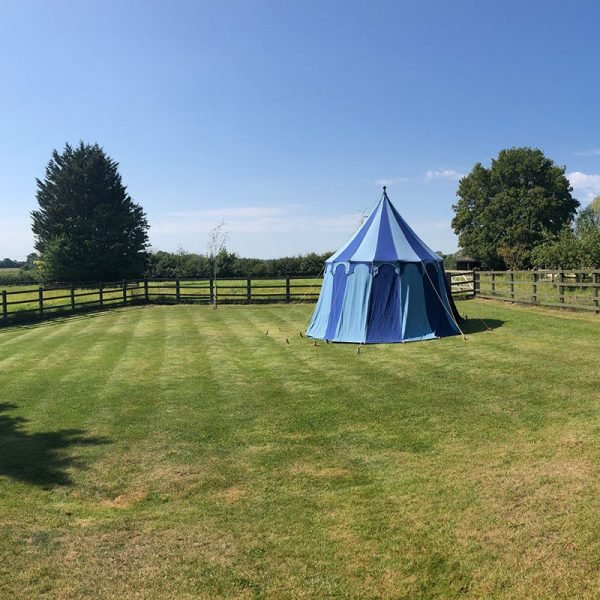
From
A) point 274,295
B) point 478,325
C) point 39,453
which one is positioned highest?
point 274,295

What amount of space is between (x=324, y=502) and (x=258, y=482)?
0.80 metres

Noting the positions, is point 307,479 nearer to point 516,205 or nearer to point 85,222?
point 85,222

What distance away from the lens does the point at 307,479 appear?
5.05 meters

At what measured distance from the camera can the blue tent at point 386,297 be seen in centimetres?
1359

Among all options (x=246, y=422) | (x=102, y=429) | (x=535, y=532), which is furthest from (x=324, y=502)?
(x=102, y=429)

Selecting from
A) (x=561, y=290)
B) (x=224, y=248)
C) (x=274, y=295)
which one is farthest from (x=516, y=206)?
(x=561, y=290)

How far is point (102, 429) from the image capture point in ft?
22.2

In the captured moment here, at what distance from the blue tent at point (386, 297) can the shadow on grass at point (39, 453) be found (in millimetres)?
8152

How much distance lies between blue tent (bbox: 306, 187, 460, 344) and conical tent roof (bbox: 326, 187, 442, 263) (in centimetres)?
3

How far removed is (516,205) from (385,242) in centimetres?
4838

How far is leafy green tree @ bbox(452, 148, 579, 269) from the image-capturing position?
55906 mm

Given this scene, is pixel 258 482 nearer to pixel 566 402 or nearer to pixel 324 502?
pixel 324 502

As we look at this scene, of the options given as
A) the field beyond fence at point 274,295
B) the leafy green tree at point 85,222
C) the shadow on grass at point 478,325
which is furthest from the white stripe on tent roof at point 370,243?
the leafy green tree at point 85,222

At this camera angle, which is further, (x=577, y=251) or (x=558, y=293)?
(x=577, y=251)
